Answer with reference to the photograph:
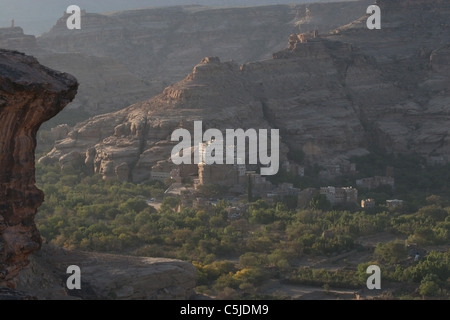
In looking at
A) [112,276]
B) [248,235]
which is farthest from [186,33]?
[112,276]

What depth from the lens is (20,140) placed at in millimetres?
15969

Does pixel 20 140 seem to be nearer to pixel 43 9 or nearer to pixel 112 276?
pixel 112 276

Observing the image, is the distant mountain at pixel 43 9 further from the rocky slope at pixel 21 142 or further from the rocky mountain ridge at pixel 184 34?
the rocky slope at pixel 21 142

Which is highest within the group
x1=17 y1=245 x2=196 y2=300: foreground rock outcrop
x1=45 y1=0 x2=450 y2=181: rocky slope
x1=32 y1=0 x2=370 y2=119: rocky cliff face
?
x1=32 y1=0 x2=370 y2=119: rocky cliff face

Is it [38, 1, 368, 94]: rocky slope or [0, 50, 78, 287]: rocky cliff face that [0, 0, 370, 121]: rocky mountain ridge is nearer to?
[38, 1, 368, 94]: rocky slope

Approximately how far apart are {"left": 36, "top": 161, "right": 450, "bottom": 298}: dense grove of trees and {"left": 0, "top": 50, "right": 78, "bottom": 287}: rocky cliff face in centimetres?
866

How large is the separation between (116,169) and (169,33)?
70575 millimetres

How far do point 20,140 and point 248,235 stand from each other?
65.3 feet

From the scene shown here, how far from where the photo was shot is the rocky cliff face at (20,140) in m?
15.4

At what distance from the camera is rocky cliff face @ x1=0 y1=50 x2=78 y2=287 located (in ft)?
50.5

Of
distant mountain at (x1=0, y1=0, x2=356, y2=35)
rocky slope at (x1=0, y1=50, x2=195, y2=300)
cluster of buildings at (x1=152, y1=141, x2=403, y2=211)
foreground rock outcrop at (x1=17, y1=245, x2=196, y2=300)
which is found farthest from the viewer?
distant mountain at (x1=0, y1=0, x2=356, y2=35)

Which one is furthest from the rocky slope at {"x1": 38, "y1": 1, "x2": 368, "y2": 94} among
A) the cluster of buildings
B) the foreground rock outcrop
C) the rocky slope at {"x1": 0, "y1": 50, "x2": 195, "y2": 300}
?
the rocky slope at {"x1": 0, "y1": 50, "x2": 195, "y2": 300}

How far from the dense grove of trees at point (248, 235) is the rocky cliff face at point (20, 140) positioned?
8664mm
